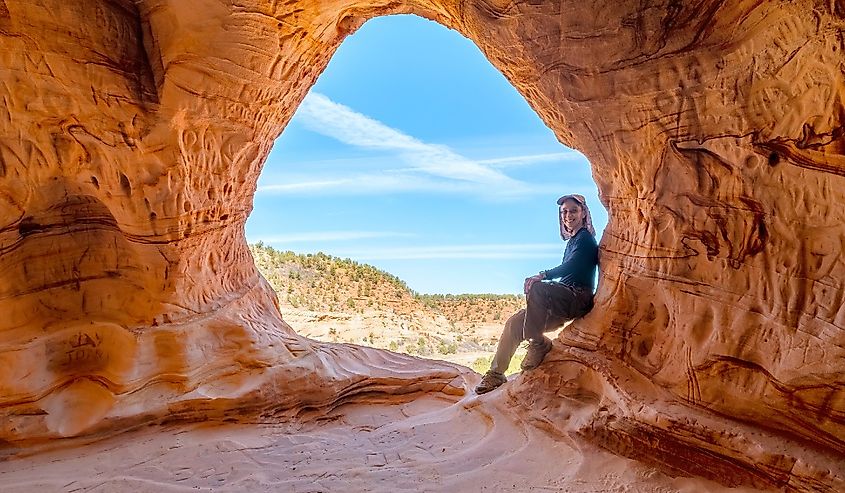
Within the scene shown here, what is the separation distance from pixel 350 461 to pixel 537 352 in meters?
1.95

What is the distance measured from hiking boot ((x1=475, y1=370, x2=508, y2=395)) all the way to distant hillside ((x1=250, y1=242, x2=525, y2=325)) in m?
10.3

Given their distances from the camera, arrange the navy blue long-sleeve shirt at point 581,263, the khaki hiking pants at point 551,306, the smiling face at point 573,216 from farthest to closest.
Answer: the smiling face at point 573,216, the navy blue long-sleeve shirt at point 581,263, the khaki hiking pants at point 551,306

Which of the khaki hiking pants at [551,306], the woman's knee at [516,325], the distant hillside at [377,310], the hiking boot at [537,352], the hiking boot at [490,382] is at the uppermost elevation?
the khaki hiking pants at [551,306]

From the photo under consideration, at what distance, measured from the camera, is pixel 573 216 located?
438 centimetres

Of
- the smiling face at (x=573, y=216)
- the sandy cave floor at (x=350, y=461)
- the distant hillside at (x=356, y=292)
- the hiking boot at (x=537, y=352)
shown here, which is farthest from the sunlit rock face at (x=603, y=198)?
the distant hillside at (x=356, y=292)

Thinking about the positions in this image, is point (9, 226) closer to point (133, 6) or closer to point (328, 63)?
point (133, 6)

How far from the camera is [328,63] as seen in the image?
230 inches

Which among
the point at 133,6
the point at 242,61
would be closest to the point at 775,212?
the point at 242,61

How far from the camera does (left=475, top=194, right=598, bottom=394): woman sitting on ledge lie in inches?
164

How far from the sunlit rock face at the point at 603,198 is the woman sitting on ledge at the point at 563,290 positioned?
18cm

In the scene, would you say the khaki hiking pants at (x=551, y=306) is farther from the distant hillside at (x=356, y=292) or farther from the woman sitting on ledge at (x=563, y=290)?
the distant hillside at (x=356, y=292)

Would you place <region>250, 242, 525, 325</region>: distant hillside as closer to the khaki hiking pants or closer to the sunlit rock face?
the sunlit rock face

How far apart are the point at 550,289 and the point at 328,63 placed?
405 cm

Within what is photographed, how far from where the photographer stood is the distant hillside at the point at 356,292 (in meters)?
15.9
